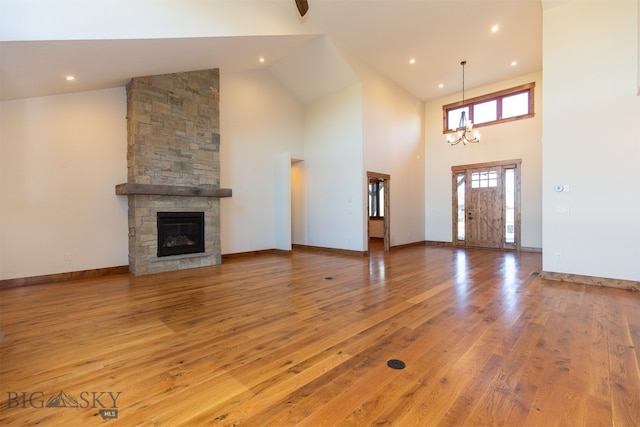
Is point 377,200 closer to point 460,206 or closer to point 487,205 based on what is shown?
point 460,206

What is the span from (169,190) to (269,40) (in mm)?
3358

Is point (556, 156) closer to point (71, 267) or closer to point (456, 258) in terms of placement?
point (456, 258)

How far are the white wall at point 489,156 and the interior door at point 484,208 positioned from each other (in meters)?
0.46

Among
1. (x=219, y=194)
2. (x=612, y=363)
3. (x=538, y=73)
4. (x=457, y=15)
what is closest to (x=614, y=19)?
(x=457, y=15)

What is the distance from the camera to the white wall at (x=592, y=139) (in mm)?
4117

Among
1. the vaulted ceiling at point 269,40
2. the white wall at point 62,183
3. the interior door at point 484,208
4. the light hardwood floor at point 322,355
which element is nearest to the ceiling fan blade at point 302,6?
the vaulted ceiling at point 269,40

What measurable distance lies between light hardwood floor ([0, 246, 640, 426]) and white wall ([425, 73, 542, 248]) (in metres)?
4.01

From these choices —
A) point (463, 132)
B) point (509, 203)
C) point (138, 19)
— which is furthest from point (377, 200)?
point (138, 19)

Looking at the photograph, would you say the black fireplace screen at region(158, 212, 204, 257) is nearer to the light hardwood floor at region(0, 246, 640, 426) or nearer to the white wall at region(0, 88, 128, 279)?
the white wall at region(0, 88, 128, 279)

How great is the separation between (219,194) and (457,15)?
5770 mm

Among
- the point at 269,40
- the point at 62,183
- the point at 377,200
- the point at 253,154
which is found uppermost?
the point at 269,40

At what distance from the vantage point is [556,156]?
4633mm

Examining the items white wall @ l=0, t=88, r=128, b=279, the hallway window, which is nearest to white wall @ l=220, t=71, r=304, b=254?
white wall @ l=0, t=88, r=128, b=279

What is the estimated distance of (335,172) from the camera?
780cm
